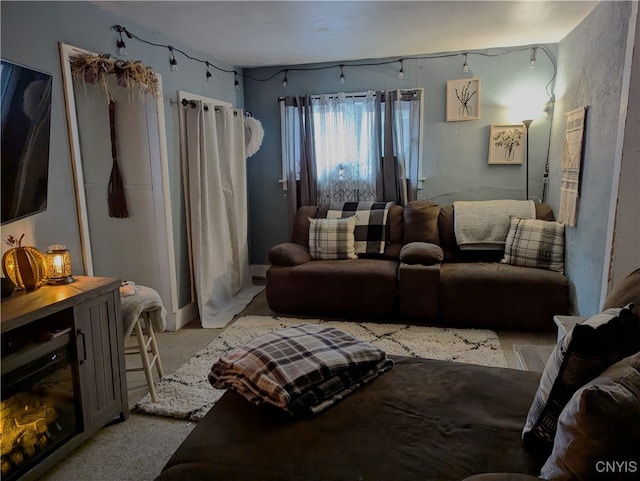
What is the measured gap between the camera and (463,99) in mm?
4145

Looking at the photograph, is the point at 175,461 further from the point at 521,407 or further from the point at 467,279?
the point at 467,279

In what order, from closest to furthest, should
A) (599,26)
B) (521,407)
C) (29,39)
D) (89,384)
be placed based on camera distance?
(521,407) → (89,384) → (29,39) → (599,26)

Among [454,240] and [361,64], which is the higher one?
[361,64]

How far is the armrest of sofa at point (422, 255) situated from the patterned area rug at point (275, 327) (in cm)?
52

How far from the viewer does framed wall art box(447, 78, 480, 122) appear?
411 centimetres

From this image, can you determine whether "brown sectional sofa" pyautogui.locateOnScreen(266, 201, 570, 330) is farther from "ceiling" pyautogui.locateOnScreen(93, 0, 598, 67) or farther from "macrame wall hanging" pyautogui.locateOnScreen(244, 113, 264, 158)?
"ceiling" pyautogui.locateOnScreen(93, 0, 598, 67)

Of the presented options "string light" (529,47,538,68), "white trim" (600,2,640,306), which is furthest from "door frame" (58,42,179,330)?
"string light" (529,47,538,68)

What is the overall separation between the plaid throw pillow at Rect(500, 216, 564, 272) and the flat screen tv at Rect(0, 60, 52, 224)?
10.8ft

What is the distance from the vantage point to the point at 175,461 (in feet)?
4.06

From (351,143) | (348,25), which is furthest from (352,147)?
(348,25)

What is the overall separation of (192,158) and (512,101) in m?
2.97

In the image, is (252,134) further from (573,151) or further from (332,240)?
(573,151)

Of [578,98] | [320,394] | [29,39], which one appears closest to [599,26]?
[578,98]

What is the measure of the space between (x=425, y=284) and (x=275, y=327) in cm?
124
